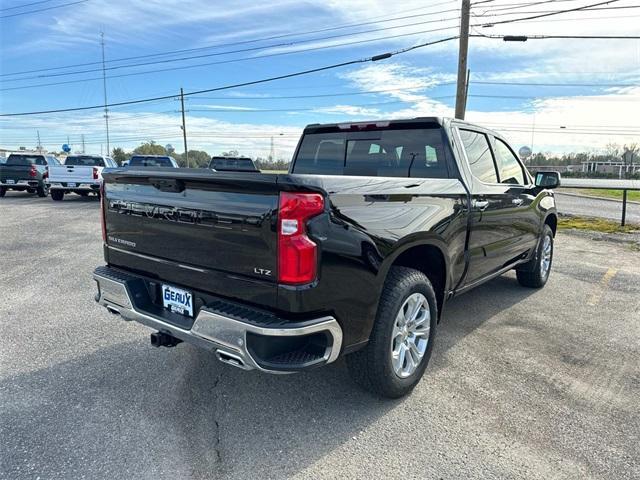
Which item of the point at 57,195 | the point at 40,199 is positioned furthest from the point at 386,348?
the point at 40,199

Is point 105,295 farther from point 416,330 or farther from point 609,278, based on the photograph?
point 609,278

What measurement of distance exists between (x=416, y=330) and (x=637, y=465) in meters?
1.43

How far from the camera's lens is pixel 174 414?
2916 mm

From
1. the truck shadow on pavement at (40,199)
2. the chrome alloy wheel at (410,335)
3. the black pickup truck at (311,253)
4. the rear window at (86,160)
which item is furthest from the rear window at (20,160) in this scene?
the chrome alloy wheel at (410,335)

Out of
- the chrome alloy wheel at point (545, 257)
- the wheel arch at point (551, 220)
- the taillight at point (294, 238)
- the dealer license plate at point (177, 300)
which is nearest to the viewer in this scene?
the taillight at point (294, 238)

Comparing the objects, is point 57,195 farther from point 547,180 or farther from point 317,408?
point 317,408

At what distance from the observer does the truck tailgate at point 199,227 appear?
2418 millimetres

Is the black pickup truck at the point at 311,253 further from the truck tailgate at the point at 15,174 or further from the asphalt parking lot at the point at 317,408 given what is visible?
the truck tailgate at the point at 15,174

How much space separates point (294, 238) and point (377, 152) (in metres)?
2.12

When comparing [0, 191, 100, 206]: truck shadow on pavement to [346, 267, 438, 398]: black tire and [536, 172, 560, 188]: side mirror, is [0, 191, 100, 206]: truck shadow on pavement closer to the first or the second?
[536, 172, 560, 188]: side mirror

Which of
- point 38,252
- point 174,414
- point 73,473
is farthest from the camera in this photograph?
point 38,252

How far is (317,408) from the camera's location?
3.04 metres

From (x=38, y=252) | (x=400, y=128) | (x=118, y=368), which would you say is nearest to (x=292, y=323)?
(x=118, y=368)

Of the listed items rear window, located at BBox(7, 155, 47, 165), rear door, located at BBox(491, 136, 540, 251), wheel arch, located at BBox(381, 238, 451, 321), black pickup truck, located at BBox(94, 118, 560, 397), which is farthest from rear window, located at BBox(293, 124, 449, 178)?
rear window, located at BBox(7, 155, 47, 165)
